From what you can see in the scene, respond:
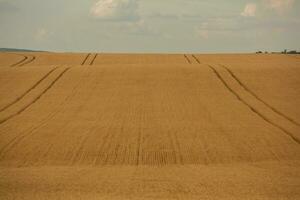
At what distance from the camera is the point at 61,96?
1670 inches

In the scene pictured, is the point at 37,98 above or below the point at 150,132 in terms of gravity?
below

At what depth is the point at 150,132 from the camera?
30.5 meters

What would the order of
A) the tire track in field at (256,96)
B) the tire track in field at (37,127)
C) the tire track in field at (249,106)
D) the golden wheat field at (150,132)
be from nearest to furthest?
the golden wheat field at (150,132)
the tire track in field at (37,127)
the tire track in field at (249,106)
the tire track in field at (256,96)

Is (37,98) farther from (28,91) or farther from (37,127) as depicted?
(37,127)

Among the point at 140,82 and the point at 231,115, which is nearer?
the point at 231,115

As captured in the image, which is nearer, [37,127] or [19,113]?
[37,127]

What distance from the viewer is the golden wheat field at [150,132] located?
19.1 metres

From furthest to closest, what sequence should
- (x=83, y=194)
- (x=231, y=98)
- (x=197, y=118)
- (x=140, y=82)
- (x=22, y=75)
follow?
(x=22, y=75) → (x=140, y=82) → (x=231, y=98) → (x=197, y=118) → (x=83, y=194)

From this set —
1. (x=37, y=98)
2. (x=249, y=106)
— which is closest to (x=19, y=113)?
(x=37, y=98)

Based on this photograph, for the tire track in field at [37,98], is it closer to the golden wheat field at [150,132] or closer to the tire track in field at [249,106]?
the golden wheat field at [150,132]

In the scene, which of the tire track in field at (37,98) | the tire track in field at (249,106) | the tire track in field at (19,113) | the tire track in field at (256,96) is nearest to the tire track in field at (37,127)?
the tire track in field at (19,113)

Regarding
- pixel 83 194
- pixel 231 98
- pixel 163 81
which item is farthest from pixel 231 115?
pixel 83 194

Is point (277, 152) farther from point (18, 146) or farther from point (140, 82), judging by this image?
point (140, 82)

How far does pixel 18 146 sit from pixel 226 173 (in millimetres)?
10015
